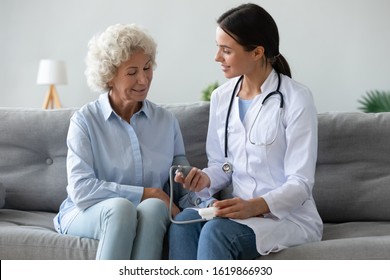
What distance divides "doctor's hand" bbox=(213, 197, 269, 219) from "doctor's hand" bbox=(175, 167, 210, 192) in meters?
0.18

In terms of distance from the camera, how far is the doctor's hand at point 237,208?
1995 millimetres

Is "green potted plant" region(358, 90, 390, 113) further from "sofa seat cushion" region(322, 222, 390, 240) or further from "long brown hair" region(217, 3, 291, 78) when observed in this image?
"long brown hair" region(217, 3, 291, 78)

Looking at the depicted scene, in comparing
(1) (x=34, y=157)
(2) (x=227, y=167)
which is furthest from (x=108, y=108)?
(1) (x=34, y=157)

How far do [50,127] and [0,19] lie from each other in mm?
3892

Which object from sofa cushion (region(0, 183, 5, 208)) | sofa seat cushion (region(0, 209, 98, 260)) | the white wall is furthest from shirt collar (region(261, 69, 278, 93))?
the white wall

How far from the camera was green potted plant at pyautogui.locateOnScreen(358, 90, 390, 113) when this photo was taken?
5.59 meters

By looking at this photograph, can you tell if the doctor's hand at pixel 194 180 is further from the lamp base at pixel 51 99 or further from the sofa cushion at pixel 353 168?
the lamp base at pixel 51 99

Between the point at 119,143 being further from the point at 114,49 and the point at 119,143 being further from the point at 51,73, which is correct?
the point at 51,73

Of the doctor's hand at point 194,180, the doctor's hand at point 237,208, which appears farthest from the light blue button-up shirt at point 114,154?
the doctor's hand at point 237,208

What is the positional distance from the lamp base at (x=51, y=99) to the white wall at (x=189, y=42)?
0.17 metres

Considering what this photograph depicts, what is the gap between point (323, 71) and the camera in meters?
5.84
